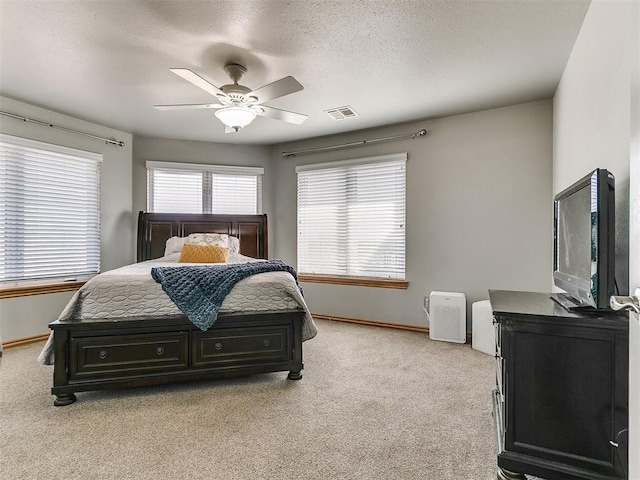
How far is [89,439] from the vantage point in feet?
6.40

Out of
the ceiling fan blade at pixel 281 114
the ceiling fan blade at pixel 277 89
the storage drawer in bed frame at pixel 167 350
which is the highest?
the ceiling fan blade at pixel 277 89

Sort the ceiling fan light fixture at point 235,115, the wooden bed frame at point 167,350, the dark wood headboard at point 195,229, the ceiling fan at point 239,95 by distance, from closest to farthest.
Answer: the wooden bed frame at point 167,350, the ceiling fan at point 239,95, the ceiling fan light fixture at point 235,115, the dark wood headboard at point 195,229

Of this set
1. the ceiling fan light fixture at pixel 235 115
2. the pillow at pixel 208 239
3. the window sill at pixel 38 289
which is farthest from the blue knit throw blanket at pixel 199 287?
the window sill at pixel 38 289

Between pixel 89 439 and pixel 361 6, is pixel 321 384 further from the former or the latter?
pixel 361 6

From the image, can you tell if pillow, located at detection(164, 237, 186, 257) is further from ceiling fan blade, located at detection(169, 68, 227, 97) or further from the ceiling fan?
ceiling fan blade, located at detection(169, 68, 227, 97)

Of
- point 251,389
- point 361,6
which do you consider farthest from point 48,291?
point 361,6

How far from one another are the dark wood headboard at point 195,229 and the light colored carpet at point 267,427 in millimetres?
1909

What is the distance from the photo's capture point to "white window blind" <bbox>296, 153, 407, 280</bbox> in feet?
14.5

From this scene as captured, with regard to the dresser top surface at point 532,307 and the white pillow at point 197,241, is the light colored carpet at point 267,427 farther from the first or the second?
the white pillow at point 197,241

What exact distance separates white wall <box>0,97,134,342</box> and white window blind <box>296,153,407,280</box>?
235cm

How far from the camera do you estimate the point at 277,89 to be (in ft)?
8.40

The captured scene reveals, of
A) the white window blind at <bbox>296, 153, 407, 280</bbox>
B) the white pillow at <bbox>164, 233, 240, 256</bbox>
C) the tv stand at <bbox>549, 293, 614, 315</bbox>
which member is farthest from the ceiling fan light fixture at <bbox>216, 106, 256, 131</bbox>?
the tv stand at <bbox>549, 293, 614, 315</bbox>

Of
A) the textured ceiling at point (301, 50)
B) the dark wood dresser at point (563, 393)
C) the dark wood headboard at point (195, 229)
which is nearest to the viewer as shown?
the dark wood dresser at point (563, 393)

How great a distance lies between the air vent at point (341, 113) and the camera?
3.84 m
